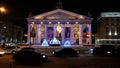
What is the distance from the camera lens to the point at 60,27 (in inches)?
3546

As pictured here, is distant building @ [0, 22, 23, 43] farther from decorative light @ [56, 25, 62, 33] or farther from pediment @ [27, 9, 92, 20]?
decorative light @ [56, 25, 62, 33]

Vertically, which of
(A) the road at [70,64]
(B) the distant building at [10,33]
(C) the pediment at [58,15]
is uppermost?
(C) the pediment at [58,15]

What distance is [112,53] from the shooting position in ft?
143

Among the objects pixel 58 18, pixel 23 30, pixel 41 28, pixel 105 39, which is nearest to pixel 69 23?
pixel 58 18

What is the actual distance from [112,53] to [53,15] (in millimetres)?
47812

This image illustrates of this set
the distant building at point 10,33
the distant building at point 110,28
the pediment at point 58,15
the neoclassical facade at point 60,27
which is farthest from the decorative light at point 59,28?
the distant building at point 10,33

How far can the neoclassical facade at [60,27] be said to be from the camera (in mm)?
88250

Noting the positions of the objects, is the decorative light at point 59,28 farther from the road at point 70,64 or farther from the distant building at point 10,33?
the road at point 70,64

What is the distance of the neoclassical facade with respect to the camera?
88.2m

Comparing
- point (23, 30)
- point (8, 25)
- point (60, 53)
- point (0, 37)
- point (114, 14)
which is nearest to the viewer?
point (60, 53)

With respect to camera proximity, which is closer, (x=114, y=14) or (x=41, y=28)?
(x=41, y=28)

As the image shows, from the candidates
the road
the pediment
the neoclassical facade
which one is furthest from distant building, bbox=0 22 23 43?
the road

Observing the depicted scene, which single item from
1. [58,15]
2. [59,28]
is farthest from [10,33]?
[58,15]

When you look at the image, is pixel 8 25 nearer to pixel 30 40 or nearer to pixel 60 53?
pixel 30 40
